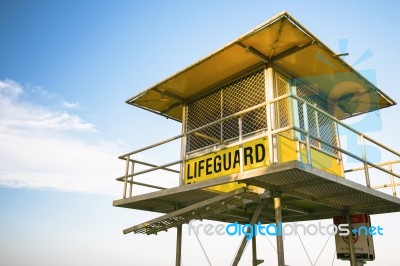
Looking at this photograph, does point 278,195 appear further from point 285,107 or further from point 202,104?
point 202,104

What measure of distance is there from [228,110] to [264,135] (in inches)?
115

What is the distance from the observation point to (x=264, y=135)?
6738 mm

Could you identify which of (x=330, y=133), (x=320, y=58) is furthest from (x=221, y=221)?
(x=320, y=58)

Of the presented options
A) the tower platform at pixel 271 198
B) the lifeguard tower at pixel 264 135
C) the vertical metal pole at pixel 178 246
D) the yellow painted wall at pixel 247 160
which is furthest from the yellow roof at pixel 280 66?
the vertical metal pole at pixel 178 246

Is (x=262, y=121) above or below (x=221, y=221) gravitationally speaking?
above

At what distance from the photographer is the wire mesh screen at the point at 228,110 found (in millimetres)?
8789

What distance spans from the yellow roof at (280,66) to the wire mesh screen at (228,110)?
1.00ft

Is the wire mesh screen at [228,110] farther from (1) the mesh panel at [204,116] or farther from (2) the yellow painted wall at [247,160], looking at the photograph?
(2) the yellow painted wall at [247,160]

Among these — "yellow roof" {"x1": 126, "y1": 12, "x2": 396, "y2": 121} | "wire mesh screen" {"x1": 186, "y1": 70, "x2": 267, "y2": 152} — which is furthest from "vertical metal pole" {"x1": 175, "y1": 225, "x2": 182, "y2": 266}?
"yellow roof" {"x1": 126, "y1": 12, "x2": 396, "y2": 121}

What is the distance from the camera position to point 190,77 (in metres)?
9.63

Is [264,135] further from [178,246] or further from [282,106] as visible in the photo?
[178,246]

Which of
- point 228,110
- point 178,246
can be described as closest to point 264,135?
point 228,110

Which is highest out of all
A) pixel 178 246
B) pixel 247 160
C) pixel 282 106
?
pixel 282 106

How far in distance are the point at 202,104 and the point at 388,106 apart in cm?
609
